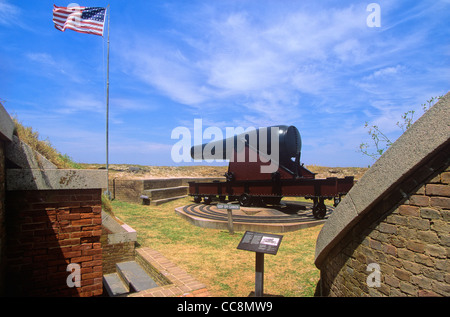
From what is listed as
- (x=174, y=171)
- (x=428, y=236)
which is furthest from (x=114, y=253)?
(x=174, y=171)

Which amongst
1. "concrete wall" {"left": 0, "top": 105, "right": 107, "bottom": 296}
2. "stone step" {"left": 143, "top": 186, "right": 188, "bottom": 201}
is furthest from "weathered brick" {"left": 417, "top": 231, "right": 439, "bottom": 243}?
"stone step" {"left": 143, "top": 186, "right": 188, "bottom": 201}

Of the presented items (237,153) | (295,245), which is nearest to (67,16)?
(237,153)

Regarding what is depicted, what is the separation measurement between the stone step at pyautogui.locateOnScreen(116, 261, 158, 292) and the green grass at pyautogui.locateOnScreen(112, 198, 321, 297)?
67 cm

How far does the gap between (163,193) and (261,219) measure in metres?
7.96

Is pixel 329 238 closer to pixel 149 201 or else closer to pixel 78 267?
pixel 78 267

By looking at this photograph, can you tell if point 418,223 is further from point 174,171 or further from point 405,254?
point 174,171

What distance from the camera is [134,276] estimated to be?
4641 mm

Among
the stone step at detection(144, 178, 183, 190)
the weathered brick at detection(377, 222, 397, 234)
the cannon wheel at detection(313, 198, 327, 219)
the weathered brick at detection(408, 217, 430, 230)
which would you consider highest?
the weathered brick at detection(408, 217, 430, 230)

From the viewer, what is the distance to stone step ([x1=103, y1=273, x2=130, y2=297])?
4.31 metres

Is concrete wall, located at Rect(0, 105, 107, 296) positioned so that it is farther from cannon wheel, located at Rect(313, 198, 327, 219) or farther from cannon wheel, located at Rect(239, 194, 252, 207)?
cannon wheel, located at Rect(239, 194, 252, 207)

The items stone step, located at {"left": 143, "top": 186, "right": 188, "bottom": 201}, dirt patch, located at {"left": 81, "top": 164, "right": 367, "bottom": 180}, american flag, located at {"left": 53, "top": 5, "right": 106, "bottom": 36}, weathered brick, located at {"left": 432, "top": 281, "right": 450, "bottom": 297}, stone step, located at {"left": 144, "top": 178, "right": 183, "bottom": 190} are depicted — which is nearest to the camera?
weathered brick, located at {"left": 432, "top": 281, "right": 450, "bottom": 297}

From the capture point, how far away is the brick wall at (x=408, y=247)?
2.33m

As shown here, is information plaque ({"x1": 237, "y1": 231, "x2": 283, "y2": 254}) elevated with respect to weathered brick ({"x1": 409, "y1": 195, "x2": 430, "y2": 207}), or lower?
lower

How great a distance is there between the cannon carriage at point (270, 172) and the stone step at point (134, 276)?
5.97 meters
